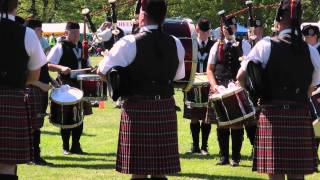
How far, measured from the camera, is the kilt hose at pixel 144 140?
5.14 metres

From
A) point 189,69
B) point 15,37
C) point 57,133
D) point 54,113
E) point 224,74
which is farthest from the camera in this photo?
point 57,133

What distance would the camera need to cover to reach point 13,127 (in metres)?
4.97

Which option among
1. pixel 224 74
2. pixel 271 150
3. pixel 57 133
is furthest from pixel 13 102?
pixel 57 133

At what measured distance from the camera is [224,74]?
25.8 ft

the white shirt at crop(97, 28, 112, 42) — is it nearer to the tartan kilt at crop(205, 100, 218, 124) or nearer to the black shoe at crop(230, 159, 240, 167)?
the tartan kilt at crop(205, 100, 218, 124)

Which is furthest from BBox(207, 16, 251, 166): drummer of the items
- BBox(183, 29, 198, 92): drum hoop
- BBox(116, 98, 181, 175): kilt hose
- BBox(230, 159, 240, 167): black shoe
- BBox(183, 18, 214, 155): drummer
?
BBox(116, 98, 181, 175): kilt hose

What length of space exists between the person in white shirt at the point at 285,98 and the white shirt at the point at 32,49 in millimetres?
1503

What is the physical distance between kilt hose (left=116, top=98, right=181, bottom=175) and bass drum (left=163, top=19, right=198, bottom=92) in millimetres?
749

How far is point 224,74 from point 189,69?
1496 mm

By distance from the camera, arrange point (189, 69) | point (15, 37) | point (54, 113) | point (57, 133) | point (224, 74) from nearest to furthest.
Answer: point (15, 37) → point (189, 69) → point (224, 74) → point (54, 113) → point (57, 133)

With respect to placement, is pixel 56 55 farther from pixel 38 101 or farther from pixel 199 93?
pixel 199 93

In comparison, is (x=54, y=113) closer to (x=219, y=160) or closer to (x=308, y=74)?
(x=219, y=160)

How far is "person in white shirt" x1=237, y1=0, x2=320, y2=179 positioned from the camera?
16.2ft

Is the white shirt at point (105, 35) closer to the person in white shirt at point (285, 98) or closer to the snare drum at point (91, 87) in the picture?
the snare drum at point (91, 87)
